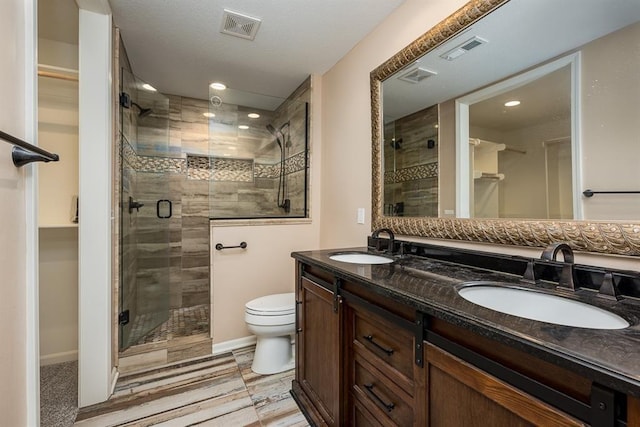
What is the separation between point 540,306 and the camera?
37.5 inches

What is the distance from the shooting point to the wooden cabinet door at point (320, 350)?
4.30 ft

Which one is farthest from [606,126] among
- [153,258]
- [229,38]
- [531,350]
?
[153,258]

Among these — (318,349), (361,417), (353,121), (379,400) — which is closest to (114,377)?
(318,349)

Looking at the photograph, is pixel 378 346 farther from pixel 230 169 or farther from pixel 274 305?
pixel 230 169

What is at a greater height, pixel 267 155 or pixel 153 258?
pixel 267 155

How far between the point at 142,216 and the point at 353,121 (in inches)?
75.3

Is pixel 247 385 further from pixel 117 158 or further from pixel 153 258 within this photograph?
pixel 117 158

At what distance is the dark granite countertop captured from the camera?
0.49 metres

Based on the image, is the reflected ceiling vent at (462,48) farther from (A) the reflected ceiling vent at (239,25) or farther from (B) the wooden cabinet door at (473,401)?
(B) the wooden cabinet door at (473,401)

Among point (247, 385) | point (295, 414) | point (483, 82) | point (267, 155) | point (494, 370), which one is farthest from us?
point (267, 155)

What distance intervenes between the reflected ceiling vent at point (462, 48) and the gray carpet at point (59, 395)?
109 inches

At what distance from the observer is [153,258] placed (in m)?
2.58

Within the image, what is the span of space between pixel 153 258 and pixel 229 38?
192 centimetres

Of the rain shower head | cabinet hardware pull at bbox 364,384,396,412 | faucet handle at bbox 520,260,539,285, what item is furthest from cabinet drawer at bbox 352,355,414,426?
the rain shower head
